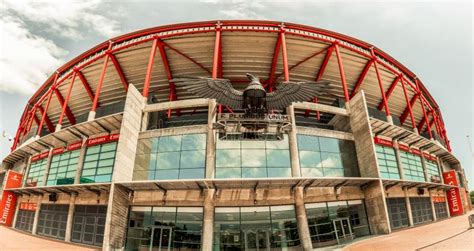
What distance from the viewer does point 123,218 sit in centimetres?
1436

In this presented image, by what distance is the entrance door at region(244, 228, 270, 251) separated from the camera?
44.9ft

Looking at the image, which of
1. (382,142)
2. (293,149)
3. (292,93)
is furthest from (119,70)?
(382,142)

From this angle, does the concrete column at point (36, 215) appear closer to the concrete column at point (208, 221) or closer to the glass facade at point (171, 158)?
the glass facade at point (171, 158)

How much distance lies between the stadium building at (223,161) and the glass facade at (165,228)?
0.07 meters

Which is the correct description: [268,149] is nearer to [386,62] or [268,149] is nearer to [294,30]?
[294,30]

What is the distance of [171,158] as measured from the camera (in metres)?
15.9

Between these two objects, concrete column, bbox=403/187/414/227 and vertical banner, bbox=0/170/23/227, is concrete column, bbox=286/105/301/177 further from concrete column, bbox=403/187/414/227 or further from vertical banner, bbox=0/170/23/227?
vertical banner, bbox=0/170/23/227

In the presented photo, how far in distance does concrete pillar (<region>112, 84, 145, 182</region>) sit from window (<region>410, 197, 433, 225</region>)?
27.1 meters

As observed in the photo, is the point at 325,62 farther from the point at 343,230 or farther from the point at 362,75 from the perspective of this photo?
the point at 343,230

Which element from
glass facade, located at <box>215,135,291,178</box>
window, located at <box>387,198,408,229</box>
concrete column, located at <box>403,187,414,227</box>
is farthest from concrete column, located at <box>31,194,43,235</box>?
concrete column, located at <box>403,187,414,227</box>

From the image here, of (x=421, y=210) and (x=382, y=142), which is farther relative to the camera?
(x=421, y=210)

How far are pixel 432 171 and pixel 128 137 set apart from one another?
34.9 m

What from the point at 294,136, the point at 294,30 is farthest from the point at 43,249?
the point at 294,30

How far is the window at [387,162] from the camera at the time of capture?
20587 millimetres
